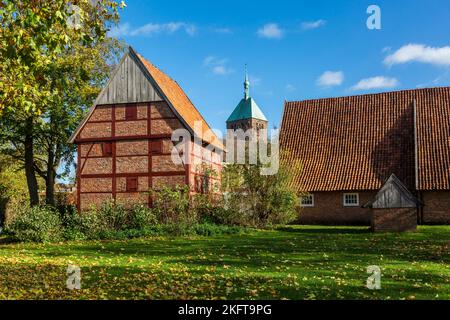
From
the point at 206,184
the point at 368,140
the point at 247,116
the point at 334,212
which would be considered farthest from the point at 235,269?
the point at 247,116

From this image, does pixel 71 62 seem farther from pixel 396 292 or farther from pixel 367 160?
pixel 396 292

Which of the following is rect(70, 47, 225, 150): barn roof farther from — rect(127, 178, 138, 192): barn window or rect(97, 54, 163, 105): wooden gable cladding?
rect(127, 178, 138, 192): barn window

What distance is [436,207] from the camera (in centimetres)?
2856

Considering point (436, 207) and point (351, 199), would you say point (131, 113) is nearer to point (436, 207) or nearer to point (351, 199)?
point (351, 199)

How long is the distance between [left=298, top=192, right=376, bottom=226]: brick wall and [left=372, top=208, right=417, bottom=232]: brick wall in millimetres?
6356

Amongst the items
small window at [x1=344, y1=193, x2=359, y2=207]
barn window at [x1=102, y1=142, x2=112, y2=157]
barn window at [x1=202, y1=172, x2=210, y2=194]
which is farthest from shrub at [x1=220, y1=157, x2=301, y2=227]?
barn window at [x1=102, y1=142, x2=112, y2=157]

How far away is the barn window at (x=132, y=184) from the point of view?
88.5 feet

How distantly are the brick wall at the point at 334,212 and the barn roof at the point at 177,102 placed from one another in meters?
6.85

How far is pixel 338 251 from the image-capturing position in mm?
15820

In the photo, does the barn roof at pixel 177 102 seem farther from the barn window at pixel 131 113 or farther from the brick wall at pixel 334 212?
the brick wall at pixel 334 212

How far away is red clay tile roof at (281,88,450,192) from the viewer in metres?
30.0

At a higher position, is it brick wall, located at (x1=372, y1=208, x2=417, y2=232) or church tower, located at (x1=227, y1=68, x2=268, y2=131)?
church tower, located at (x1=227, y1=68, x2=268, y2=131)

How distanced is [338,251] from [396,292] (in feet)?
22.6
